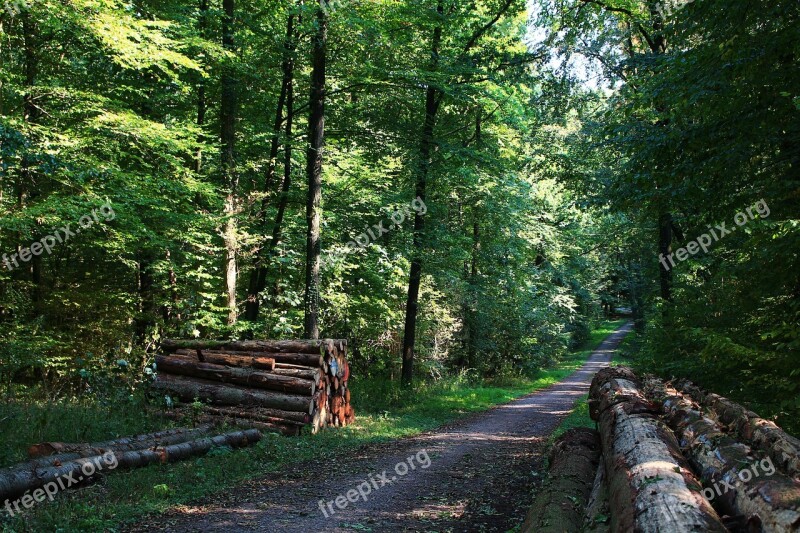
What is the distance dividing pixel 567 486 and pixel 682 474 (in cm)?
186

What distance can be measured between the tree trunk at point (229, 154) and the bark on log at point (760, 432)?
11953mm

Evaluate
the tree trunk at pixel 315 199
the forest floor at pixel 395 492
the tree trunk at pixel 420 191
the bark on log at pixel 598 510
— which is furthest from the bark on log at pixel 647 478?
the tree trunk at pixel 420 191

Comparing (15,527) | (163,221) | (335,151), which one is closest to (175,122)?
(163,221)

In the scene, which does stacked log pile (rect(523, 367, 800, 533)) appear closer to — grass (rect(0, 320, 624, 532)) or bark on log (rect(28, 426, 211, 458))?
grass (rect(0, 320, 624, 532))

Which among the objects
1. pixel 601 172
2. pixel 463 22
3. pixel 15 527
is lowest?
pixel 15 527

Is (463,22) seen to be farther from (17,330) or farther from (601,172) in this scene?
(17,330)

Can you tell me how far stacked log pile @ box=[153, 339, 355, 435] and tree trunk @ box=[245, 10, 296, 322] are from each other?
12.8 feet

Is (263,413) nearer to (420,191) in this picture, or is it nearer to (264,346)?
(264,346)

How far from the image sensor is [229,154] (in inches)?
606

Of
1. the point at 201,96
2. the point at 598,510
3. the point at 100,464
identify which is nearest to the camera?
the point at 598,510

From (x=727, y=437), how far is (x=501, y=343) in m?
21.5

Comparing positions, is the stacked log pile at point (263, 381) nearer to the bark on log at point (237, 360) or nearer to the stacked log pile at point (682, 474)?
the bark on log at point (237, 360)

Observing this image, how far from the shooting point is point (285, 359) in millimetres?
11625

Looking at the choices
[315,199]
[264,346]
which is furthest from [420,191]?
[264,346]
